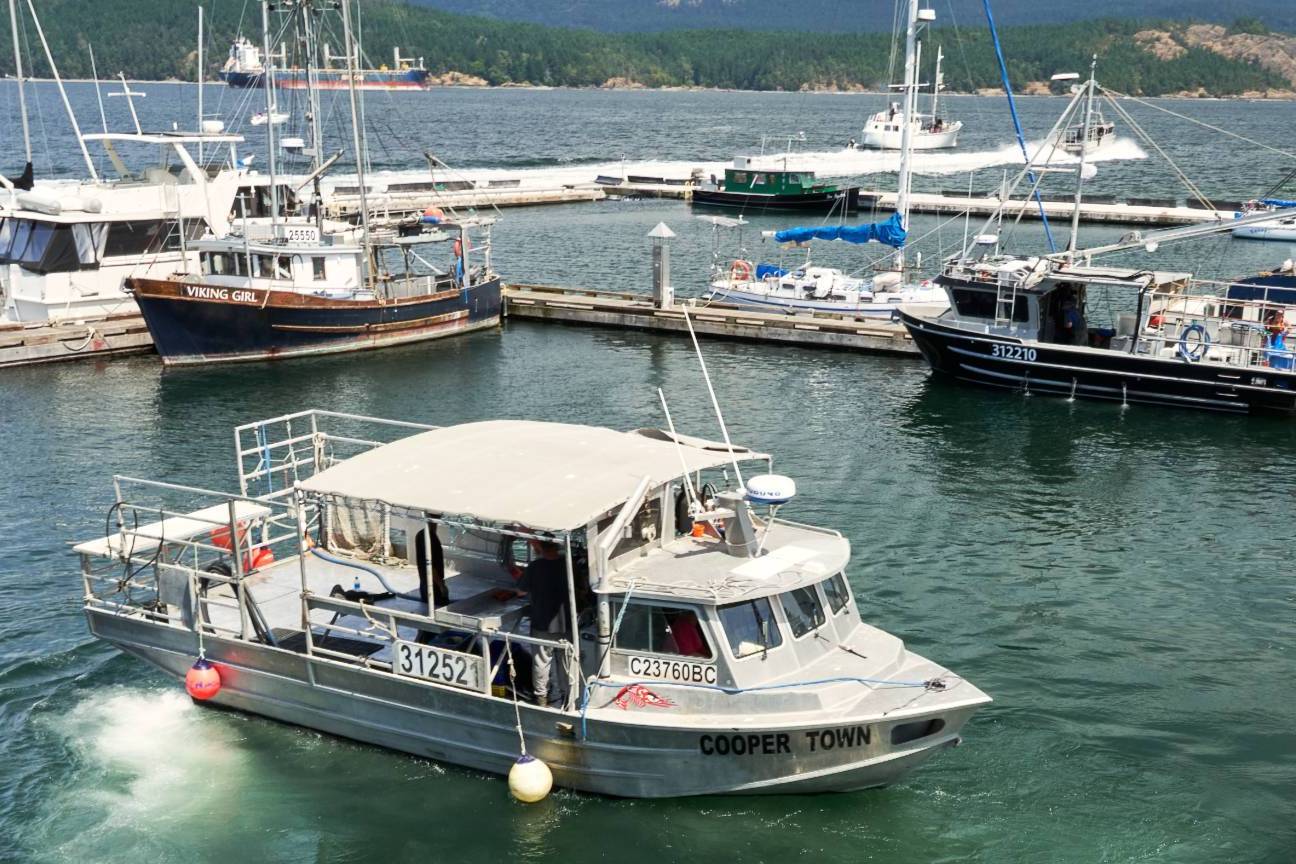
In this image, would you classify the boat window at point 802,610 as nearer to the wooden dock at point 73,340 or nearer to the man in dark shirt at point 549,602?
the man in dark shirt at point 549,602

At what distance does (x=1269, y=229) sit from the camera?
68.5 metres

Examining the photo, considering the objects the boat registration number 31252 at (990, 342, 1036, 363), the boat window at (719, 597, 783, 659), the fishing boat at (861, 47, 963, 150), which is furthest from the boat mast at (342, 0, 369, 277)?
the fishing boat at (861, 47, 963, 150)

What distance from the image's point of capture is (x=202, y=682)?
17.3m

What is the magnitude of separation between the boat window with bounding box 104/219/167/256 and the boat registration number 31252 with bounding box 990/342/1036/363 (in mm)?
26660

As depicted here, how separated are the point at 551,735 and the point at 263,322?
2768cm

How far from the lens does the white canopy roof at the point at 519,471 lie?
15.4 metres

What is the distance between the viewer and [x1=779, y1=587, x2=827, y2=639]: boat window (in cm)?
1562

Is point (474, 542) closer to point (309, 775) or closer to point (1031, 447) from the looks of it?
point (309, 775)

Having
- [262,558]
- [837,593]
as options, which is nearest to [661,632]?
[837,593]

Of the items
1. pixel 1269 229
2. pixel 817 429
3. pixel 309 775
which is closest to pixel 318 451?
pixel 309 775

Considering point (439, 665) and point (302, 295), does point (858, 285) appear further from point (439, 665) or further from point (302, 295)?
point (439, 665)

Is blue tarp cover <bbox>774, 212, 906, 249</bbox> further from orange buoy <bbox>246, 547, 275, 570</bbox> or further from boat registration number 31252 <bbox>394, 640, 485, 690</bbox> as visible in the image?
boat registration number 31252 <bbox>394, 640, 485, 690</bbox>

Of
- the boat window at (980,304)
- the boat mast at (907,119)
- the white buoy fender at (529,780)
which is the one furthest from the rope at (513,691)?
the boat mast at (907,119)

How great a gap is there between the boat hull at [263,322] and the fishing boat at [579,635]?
22.4 meters
